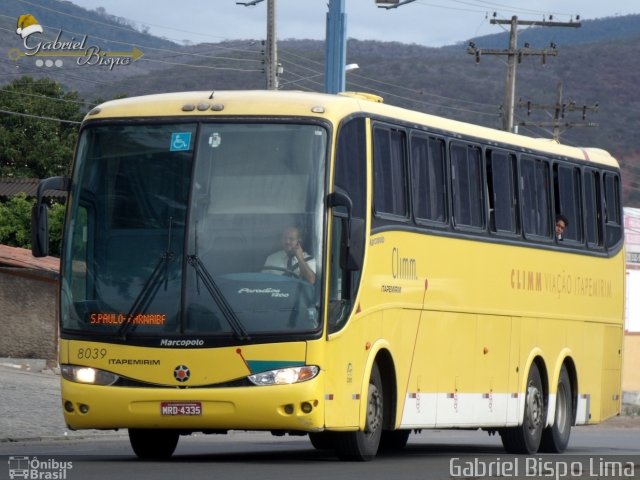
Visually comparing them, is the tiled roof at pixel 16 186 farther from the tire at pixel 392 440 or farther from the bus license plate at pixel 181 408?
the bus license plate at pixel 181 408

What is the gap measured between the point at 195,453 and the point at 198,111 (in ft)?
15.3

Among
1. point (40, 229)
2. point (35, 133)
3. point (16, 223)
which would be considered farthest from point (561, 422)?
point (35, 133)

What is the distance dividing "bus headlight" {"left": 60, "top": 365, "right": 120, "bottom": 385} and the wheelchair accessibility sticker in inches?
85.4

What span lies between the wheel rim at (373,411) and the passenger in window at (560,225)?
18.8 feet

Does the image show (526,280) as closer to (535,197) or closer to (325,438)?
(535,197)

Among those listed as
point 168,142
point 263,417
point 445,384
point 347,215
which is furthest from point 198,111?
point 445,384

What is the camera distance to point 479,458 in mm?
18953

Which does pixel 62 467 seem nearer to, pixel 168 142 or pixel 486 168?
pixel 168 142

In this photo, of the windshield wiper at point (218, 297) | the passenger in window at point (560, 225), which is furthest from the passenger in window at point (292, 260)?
the passenger in window at point (560, 225)

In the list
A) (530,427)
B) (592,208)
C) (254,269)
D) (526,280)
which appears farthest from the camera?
(592,208)

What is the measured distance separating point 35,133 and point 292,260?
6252 cm

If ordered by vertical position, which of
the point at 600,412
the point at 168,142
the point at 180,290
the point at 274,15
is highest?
the point at 274,15

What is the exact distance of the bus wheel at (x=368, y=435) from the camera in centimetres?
1658

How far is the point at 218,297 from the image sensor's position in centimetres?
1557
